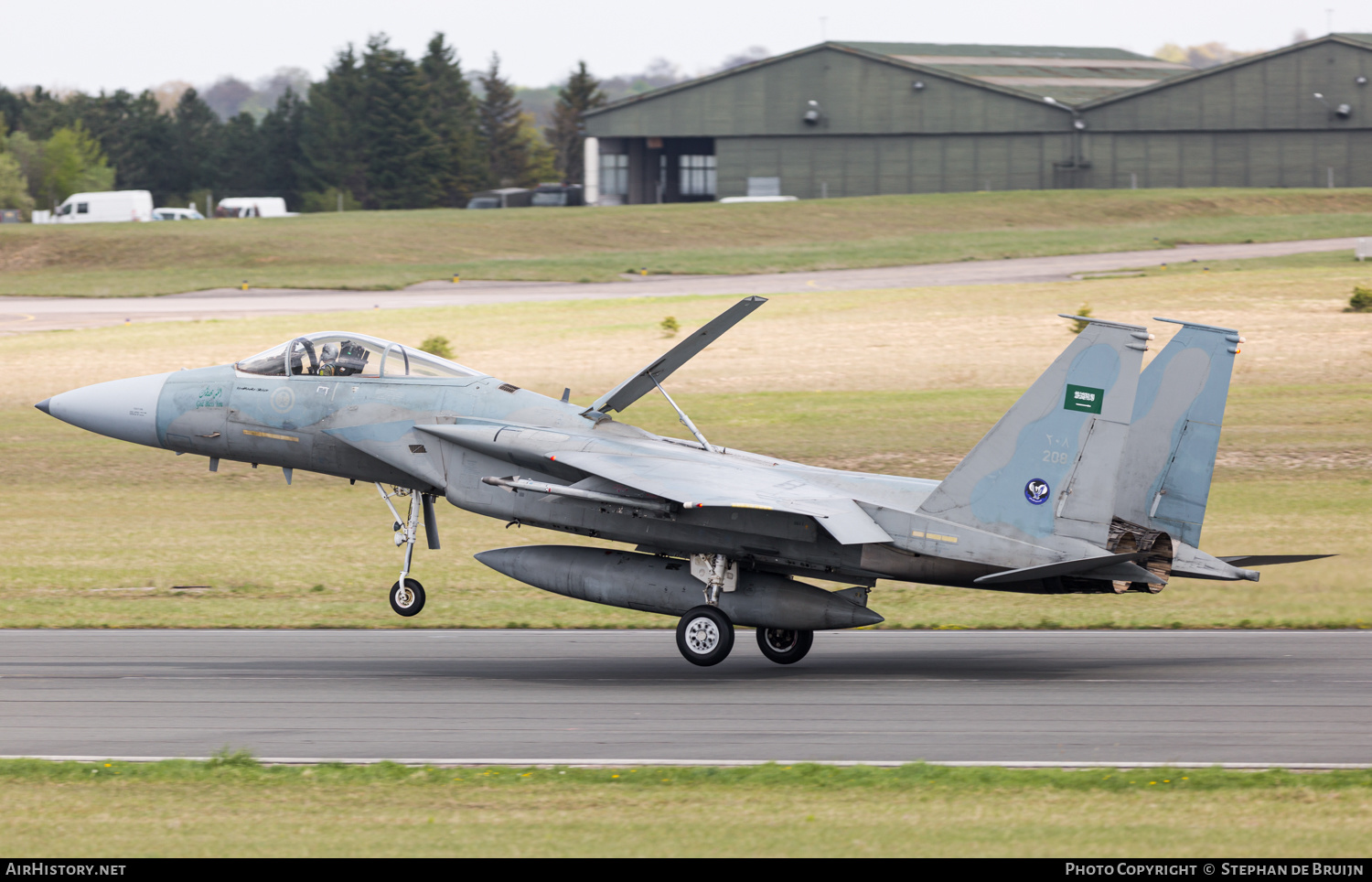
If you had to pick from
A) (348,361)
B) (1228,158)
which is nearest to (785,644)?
(348,361)

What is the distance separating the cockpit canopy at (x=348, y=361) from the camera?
56.1 feet

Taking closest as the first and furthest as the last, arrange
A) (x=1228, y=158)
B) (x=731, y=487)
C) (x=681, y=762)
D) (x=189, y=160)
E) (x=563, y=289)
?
(x=681, y=762), (x=731, y=487), (x=563, y=289), (x=1228, y=158), (x=189, y=160)

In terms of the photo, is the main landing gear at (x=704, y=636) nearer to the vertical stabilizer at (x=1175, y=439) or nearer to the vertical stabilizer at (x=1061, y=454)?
the vertical stabilizer at (x=1061, y=454)

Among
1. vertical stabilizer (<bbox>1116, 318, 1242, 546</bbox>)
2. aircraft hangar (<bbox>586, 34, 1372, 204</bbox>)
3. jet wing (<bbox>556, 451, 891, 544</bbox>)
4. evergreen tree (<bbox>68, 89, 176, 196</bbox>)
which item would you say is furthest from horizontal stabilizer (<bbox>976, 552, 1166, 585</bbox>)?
evergreen tree (<bbox>68, 89, 176, 196</bbox>)

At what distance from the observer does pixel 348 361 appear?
56.3 ft

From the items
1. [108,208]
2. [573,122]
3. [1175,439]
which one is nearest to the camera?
[1175,439]

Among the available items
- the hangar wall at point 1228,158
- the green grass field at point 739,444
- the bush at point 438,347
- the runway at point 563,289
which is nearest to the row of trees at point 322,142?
the hangar wall at point 1228,158

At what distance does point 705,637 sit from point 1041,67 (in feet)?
297

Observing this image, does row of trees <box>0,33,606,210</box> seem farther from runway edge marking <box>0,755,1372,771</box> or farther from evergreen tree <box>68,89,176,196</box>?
runway edge marking <box>0,755,1372,771</box>

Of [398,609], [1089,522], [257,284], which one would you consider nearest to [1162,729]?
[1089,522]

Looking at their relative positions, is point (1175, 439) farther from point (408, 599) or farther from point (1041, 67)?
point (1041, 67)

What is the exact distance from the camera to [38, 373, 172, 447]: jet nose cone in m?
17.4

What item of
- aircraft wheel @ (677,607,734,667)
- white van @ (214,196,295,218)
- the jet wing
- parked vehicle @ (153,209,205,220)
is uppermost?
white van @ (214,196,295,218)

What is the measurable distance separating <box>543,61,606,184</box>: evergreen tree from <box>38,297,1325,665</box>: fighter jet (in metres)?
127
